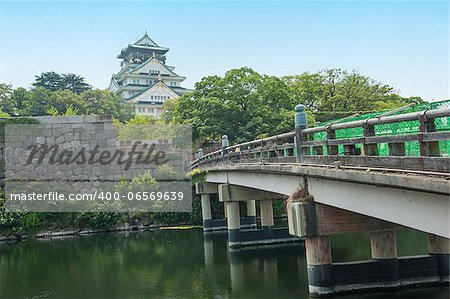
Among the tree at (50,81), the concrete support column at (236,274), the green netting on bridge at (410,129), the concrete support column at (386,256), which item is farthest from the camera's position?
the tree at (50,81)

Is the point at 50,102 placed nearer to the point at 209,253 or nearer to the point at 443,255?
the point at 209,253

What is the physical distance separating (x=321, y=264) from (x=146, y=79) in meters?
69.0

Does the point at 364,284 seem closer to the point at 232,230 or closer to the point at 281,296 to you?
the point at 281,296

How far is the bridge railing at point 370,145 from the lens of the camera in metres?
6.14

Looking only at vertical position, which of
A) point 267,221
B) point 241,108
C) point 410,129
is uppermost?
point 241,108

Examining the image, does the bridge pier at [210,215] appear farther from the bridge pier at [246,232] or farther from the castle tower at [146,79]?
the castle tower at [146,79]

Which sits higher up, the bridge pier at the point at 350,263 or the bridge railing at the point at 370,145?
the bridge railing at the point at 370,145

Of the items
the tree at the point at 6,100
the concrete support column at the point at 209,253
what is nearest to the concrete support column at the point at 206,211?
the concrete support column at the point at 209,253

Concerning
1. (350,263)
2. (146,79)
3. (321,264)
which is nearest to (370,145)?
(321,264)

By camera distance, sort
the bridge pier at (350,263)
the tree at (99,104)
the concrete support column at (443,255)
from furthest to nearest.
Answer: the tree at (99,104) < the concrete support column at (443,255) < the bridge pier at (350,263)

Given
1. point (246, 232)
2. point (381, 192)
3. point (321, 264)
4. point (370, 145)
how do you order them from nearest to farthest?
1. point (381, 192)
2. point (370, 145)
3. point (321, 264)
4. point (246, 232)

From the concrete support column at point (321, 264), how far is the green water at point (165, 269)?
128 cm

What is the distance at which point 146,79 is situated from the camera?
7631 centimetres

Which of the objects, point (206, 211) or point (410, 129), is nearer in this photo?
point (410, 129)
